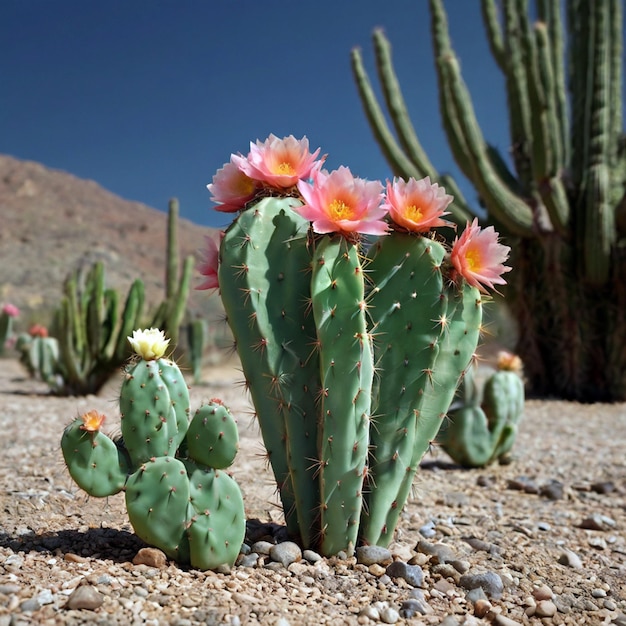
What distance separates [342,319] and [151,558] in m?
0.93

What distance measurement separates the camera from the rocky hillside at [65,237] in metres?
22.4

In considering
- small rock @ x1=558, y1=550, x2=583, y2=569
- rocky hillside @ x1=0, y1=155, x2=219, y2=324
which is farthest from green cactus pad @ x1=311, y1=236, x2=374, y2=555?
rocky hillside @ x1=0, y1=155, x2=219, y2=324

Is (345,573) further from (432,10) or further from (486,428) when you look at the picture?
(432,10)

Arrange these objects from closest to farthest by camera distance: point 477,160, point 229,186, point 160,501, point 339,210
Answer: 1. point 160,501
2. point 339,210
3. point 229,186
4. point 477,160

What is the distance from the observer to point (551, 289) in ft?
29.9

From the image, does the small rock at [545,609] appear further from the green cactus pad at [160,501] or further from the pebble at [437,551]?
the green cactus pad at [160,501]

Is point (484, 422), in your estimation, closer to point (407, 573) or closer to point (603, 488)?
point (603, 488)

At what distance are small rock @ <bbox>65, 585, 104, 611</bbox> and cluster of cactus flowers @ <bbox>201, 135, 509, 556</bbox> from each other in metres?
0.72

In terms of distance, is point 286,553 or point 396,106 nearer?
point 286,553

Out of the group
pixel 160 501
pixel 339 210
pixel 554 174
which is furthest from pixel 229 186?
pixel 554 174

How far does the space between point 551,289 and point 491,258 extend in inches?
283

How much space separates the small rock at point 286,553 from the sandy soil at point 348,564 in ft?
0.08

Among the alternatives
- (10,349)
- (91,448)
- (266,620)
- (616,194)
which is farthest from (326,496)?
(10,349)

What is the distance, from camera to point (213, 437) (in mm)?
2174
